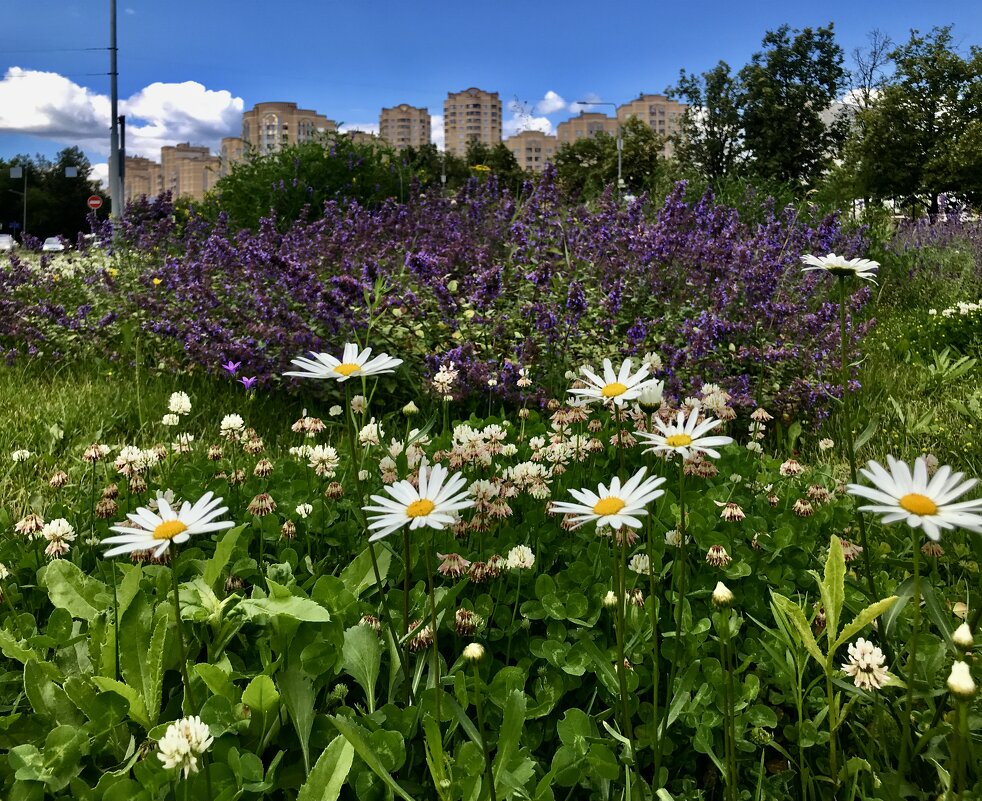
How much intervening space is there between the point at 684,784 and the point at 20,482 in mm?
2536

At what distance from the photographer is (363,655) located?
4.72 feet

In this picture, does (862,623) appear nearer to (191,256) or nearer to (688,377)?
(688,377)

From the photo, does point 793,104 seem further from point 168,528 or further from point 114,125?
point 168,528

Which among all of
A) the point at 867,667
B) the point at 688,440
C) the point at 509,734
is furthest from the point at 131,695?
the point at 867,667

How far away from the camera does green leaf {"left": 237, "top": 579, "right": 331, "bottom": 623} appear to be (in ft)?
4.70

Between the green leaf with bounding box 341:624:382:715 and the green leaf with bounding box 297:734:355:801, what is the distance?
8.5 inches

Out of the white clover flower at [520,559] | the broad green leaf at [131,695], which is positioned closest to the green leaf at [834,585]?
the white clover flower at [520,559]

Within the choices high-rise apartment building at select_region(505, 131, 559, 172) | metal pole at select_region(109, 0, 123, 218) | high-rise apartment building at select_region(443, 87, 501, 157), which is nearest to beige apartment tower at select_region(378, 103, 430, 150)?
high-rise apartment building at select_region(443, 87, 501, 157)

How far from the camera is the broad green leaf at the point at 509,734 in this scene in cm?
121

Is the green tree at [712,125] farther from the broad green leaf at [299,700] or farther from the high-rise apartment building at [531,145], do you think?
the high-rise apartment building at [531,145]

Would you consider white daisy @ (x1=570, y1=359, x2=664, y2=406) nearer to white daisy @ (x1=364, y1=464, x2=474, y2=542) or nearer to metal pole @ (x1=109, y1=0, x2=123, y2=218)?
white daisy @ (x1=364, y1=464, x2=474, y2=542)

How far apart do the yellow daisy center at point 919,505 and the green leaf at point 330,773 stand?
0.84 m

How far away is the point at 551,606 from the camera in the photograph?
1652 millimetres

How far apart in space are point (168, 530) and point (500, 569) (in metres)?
0.85
